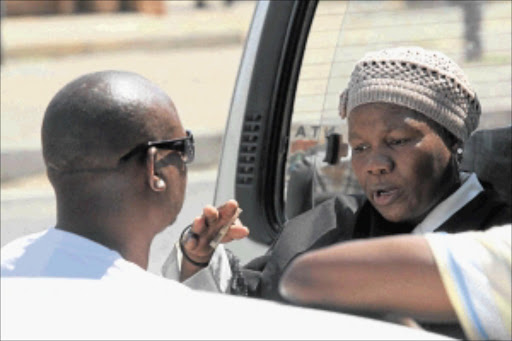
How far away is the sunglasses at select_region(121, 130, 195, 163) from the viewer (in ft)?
7.82

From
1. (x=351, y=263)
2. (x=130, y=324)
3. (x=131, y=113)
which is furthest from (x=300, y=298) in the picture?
(x=131, y=113)

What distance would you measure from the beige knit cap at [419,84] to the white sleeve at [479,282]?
123 cm

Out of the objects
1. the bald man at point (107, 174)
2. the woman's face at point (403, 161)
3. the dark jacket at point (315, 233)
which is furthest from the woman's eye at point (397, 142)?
the bald man at point (107, 174)

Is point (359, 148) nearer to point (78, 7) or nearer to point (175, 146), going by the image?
point (175, 146)

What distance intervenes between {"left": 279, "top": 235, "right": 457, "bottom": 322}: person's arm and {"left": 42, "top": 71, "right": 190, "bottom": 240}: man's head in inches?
27.7

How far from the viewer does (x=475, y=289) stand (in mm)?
1649

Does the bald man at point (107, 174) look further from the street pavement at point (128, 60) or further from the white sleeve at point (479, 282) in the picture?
the street pavement at point (128, 60)

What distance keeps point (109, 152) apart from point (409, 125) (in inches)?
32.9

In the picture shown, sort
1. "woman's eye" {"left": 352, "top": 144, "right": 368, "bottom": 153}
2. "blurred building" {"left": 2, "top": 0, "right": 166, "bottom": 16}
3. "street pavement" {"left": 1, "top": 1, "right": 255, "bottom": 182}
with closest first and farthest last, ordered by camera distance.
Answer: "woman's eye" {"left": 352, "top": 144, "right": 368, "bottom": 153}, "street pavement" {"left": 1, "top": 1, "right": 255, "bottom": 182}, "blurred building" {"left": 2, "top": 0, "right": 166, "bottom": 16}

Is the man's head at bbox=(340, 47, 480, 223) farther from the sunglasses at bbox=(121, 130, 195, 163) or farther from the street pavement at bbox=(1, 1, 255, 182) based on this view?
the street pavement at bbox=(1, 1, 255, 182)

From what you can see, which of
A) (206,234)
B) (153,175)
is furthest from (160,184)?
(206,234)

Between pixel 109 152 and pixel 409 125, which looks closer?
pixel 109 152

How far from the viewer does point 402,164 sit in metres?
2.94

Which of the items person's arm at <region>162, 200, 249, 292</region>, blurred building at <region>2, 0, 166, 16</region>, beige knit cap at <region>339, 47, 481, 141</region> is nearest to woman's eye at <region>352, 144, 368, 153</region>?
beige knit cap at <region>339, 47, 481, 141</region>
